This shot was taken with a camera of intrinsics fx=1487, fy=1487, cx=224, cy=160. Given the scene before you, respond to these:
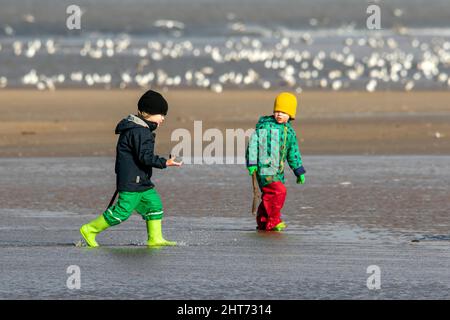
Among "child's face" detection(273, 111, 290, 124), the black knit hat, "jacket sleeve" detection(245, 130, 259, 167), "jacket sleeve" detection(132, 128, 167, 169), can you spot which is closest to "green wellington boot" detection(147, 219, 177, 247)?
"jacket sleeve" detection(132, 128, 167, 169)

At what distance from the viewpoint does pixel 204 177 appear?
54.6 feet

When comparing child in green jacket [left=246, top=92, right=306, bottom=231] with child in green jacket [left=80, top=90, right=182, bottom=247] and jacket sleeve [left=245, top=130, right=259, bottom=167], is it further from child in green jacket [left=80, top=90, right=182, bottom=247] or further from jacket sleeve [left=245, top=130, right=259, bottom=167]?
child in green jacket [left=80, top=90, right=182, bottom=247]

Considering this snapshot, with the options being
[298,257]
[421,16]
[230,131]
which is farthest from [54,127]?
[421,16]

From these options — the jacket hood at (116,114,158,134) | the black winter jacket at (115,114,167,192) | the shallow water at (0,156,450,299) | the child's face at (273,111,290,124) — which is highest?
the child's face at (273,111,290,124)

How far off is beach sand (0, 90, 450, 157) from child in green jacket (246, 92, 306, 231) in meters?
7.12

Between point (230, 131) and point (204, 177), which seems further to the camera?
point (230, 131)

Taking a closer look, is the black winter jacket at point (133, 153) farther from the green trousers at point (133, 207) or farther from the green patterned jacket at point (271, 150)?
the green patterned jacket at point (271, 150)

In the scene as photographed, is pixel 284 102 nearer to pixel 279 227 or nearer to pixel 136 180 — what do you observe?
pixel 279 227

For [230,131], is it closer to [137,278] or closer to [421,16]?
[137,278]

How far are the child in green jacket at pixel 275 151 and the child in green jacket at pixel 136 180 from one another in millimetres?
1379

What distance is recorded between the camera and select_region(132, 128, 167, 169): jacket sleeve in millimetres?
11359

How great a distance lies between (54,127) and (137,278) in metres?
14.6

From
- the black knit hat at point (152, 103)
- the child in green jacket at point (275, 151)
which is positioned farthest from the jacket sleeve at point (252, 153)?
the black knit hat at point (152, 103)
